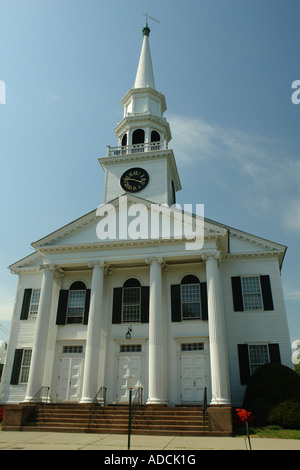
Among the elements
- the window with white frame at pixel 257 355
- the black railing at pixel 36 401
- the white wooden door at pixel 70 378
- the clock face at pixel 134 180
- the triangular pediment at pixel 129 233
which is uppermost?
the clock face at pixel 134 180

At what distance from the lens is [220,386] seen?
53.3ft

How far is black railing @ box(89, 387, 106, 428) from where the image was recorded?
52.5ft

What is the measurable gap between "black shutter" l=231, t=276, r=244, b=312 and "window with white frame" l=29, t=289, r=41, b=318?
12.4 meters

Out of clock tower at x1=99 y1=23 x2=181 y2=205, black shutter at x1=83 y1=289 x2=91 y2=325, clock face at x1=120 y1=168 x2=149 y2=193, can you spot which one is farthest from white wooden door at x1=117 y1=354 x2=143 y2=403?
clock face at x1=120 y1=168 x2=149 y2=193

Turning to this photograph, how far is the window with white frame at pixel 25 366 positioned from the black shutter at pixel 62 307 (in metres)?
3.25

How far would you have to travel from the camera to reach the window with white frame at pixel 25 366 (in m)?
21.3

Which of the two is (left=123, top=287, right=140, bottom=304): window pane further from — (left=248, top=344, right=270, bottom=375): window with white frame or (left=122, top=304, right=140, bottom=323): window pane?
(left=248, top=344, right=270, bottom=375): window with white frame

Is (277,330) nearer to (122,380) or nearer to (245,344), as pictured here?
(245,344)

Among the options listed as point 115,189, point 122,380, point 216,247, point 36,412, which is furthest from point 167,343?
point 115,189

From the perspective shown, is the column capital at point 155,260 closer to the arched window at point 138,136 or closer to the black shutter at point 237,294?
the black shutter at point 237,294

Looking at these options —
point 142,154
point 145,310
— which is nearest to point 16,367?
point 145,310

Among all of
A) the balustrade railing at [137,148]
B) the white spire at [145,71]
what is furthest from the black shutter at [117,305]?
the white spire at [145,71]

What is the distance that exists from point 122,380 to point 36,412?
462 centimetres

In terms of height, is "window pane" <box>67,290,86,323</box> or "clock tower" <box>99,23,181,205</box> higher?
"clock tower" <box>99,23,181,205</box>
